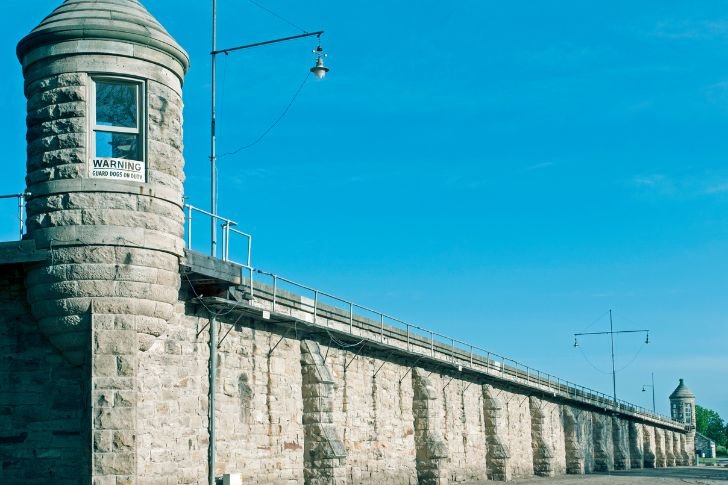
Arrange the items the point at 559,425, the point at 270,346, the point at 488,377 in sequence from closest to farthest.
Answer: the point at 270,346 < the point at 488,377 < the point at 559,425

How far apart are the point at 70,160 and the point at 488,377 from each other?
94.3 ft

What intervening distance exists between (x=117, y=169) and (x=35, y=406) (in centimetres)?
459

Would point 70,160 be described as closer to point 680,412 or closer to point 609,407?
point 609,407

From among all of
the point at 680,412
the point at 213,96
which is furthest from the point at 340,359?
the point at 680,412

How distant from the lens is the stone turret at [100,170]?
1767 cm

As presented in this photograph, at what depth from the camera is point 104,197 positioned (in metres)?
17.9

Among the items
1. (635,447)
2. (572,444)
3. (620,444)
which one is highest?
(572,444)

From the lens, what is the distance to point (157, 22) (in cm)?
1936

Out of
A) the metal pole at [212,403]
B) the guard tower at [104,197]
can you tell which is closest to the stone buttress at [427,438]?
the metal pole at [212,403]

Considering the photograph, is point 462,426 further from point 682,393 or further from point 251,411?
point 682,393

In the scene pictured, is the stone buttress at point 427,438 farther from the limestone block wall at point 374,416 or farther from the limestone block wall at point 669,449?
the limestone block wall at point 669,449

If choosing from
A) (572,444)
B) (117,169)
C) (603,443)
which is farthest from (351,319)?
(603,443)

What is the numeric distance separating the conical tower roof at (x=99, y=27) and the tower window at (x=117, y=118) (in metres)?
0.84

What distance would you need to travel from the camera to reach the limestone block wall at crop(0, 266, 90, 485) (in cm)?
1764
